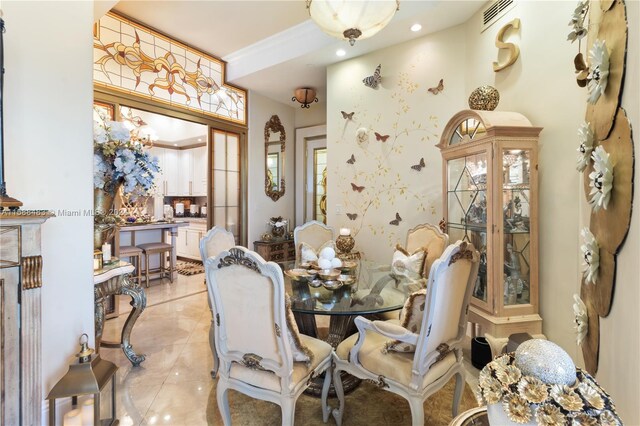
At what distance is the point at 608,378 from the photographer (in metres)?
1.09

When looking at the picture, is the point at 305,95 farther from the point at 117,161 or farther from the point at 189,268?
the point at 189,268

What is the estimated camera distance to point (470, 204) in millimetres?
2605

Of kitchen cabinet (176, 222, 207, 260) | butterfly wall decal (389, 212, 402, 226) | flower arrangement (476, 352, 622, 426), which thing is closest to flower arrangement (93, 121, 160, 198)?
flower arrangement (476, 352, 622, 426)

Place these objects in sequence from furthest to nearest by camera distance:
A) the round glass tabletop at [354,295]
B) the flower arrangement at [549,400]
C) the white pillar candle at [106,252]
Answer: the white pillar candle at [106,252] < the round glass tabletop at [354,295] < the flower arrangement at [549,400]

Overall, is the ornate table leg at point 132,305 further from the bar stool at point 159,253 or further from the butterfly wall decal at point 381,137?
the butterfly wall decal at point 381,137

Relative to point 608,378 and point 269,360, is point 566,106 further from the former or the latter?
point 269,360

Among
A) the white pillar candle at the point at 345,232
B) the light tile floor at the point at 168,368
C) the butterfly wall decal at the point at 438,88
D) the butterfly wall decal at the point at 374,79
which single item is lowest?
the light tile floor at the point at 168,368

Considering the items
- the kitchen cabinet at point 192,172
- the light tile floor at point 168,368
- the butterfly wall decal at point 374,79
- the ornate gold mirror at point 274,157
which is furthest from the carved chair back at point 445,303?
the kitchen cabinet at point 192,172

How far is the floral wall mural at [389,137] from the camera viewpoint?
330 cm

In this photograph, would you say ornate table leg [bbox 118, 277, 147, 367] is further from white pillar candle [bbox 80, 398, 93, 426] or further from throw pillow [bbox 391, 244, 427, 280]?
throw pillow [bbox 391, 244, 427, 280]

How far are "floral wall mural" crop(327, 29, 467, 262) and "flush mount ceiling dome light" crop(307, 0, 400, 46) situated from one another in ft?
4.72

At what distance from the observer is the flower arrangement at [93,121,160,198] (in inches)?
A: 81.7

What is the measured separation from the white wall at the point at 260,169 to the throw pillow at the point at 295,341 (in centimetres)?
377

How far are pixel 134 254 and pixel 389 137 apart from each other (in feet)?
13.5
